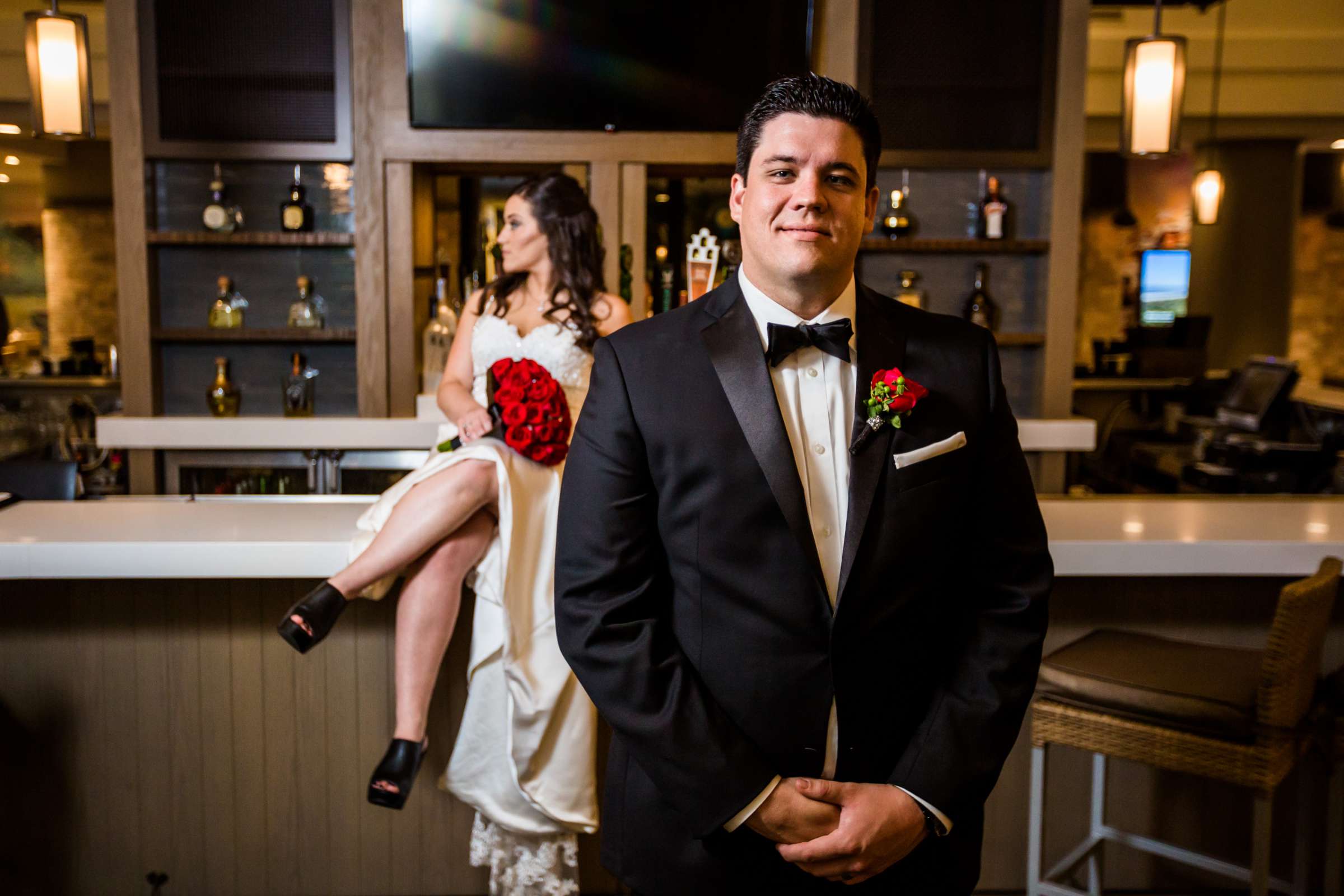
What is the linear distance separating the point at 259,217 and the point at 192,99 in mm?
525

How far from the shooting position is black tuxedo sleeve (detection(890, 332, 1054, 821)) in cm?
139

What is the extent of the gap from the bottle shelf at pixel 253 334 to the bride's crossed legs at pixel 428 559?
94.5 inches

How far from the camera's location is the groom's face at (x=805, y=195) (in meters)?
1.30

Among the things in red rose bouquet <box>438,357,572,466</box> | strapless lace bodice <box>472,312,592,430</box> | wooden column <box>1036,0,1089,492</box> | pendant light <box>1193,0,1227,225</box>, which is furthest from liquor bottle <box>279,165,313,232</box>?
pendant light <box>1193,0,1227,225</box>

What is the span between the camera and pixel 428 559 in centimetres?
233

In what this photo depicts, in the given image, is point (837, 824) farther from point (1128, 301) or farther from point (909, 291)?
point (1128, 301)

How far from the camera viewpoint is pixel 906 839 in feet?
4.48

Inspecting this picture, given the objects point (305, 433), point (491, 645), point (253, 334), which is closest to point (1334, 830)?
point (491, 645)

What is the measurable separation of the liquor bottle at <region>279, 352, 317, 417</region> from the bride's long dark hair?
1.89 m

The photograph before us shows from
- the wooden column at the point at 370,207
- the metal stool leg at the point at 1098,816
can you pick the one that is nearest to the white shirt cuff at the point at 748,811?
the metal stool leg at the point at 1098,816

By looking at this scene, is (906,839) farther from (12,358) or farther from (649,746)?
(12,358)

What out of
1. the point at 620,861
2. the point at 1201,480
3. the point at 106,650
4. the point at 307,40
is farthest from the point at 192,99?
the point at 1201,480

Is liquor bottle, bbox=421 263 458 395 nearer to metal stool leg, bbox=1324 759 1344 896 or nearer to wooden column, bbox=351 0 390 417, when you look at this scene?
wooden column, bbox=351 0 390 417

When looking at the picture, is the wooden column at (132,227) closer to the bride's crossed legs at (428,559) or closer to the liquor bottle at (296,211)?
the liquor bottle at (296,211)
